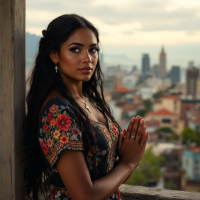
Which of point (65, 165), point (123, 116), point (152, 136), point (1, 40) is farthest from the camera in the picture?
point (123, 116)

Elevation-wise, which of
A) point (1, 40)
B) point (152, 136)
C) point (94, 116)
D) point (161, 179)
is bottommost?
point (161, 179)

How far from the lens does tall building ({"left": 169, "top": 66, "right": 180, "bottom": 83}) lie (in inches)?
1946

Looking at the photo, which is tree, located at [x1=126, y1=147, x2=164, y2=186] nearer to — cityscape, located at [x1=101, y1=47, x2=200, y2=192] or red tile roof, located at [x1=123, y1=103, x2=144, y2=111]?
cityscape, located at [x1=101, y1=47, x2=200, y2=192]

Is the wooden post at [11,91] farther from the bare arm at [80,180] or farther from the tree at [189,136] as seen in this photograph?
the tree at [189,136]

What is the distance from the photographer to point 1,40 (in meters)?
0.99

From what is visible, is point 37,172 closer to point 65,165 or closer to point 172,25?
point 65,165

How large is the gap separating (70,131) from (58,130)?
38 millimetres

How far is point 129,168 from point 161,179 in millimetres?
32124

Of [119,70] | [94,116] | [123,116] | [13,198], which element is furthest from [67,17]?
[119,70]

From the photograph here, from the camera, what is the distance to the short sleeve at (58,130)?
0.90m

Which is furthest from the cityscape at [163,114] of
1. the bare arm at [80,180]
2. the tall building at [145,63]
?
the bare arm at [80,180]

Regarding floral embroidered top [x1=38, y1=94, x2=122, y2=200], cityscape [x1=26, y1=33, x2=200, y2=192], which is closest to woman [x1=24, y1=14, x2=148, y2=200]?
floral embroidered top [x1=38, y1=94, x2=122, y2=200]

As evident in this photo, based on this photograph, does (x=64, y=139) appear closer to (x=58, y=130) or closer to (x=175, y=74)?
(x=58, y=130)

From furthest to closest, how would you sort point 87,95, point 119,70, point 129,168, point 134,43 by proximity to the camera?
point 134,43 < point 119,70 < point 87,95 < point 129,168
